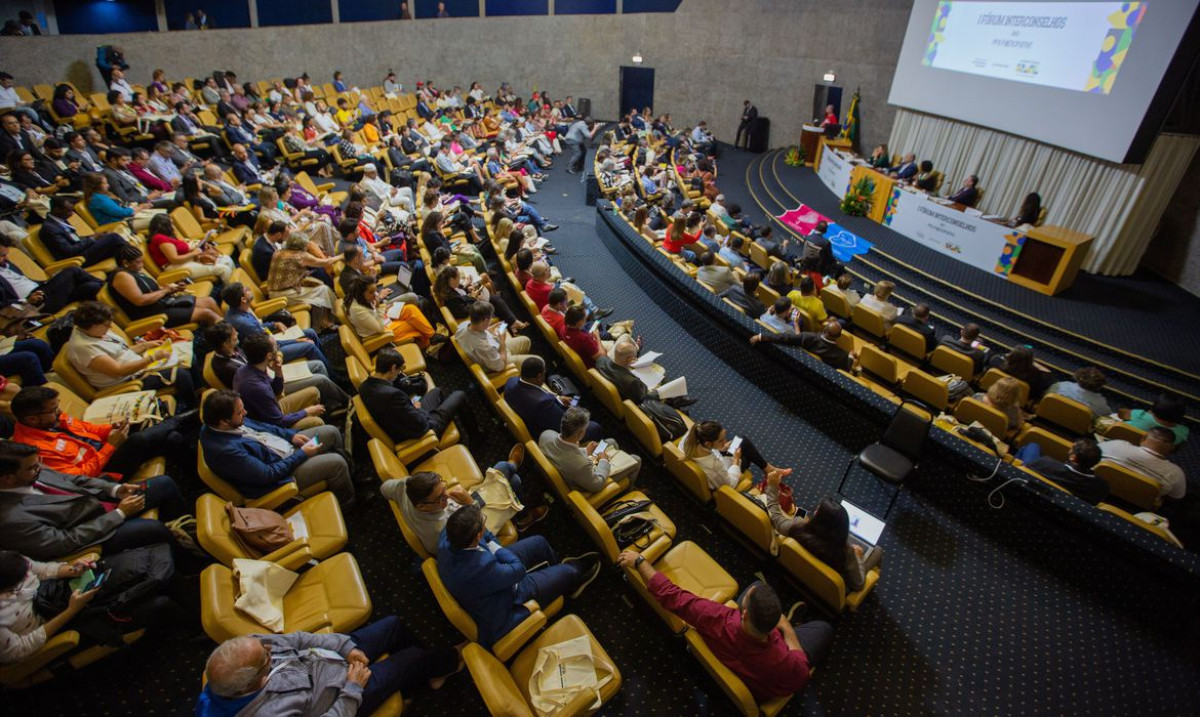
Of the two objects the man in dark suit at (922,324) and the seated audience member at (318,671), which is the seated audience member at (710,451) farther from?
the man in dark suit at (922,324)

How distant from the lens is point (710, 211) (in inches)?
349

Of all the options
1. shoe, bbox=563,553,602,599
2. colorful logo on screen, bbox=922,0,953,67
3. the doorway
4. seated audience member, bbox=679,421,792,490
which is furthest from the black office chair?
the doorway

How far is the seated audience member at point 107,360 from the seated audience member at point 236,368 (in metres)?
0.36

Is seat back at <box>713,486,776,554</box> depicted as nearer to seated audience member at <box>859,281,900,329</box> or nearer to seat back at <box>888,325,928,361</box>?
seat back at <box>888,325,928,361</box>

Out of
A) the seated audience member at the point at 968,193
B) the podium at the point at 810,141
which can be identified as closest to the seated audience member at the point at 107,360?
the seated audience member at the point at 968,193

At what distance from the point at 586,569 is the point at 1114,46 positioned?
9174 mm

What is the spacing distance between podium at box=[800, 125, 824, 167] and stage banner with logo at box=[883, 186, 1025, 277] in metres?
5.13

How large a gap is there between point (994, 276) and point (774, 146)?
9584mm

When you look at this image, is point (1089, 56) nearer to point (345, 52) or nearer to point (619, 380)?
point (619, 380)

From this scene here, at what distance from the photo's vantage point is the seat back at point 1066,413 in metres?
4.12

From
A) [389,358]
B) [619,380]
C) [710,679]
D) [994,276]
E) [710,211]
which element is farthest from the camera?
[710,211]

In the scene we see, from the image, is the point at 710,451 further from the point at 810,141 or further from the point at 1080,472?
the point at 810,141

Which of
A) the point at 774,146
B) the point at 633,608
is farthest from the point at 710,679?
the point at 774,146

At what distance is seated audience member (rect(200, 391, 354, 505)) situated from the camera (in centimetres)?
283
